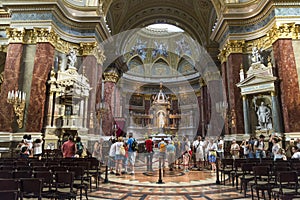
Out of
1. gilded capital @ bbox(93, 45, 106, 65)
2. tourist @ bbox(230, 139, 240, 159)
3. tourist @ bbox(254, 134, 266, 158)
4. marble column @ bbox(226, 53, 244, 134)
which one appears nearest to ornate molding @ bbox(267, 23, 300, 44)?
marble column @ bbox(226, 53, 244, 134)

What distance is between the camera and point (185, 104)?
2714 cm

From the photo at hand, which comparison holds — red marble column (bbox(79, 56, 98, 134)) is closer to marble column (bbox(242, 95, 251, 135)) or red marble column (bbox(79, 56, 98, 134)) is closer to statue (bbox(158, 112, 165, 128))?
marble column (bbox(242, 95, 251, 135))

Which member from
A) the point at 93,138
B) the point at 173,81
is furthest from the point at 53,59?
the point at 173,81

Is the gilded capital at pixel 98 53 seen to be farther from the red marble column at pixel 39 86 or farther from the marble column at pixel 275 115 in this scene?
the marble column at pixel 275 115

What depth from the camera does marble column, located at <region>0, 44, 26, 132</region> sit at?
401 inches

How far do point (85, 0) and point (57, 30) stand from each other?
3142 millimetres

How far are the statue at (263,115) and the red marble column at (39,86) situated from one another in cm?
1081

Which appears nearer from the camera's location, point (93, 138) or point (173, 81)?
point (93, 138)

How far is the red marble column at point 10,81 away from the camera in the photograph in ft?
33.4

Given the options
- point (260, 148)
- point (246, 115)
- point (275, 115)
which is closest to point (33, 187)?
point (260, 148)

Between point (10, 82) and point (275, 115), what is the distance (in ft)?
42.3

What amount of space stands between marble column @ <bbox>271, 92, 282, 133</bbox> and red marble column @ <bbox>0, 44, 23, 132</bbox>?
12435 mm

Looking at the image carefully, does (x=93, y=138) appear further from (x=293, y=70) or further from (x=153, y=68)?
(x=153, y=68)

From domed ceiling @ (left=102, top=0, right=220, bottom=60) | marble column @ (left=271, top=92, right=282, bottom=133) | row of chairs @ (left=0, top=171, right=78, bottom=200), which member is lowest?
row of chairs @ (left=0, top=171, right=78, bottom=200)
